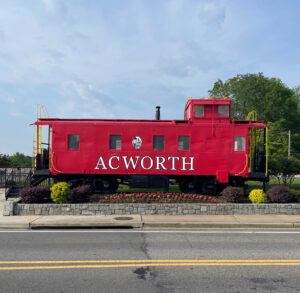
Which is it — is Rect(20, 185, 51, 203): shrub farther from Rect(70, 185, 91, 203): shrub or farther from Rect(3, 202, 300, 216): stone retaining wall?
Rect(70, 185, 91, 203): shrub

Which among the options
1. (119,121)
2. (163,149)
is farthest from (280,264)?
(119,121)

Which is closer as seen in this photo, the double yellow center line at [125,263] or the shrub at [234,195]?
the double yellow center line at [125,263]

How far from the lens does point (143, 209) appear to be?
12727 mm

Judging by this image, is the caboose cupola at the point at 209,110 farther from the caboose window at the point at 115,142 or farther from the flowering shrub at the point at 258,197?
the flowering shrub at the point at 258,197

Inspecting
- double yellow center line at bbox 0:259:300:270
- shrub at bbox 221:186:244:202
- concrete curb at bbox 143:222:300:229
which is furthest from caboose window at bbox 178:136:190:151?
double yellow center line at bbox 0:259:300:270

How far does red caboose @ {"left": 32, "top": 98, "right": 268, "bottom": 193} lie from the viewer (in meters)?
15.4

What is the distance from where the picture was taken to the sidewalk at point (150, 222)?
1076 cm

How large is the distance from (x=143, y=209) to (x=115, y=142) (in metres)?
4.61

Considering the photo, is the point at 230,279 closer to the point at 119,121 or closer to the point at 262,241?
the point at 262,241

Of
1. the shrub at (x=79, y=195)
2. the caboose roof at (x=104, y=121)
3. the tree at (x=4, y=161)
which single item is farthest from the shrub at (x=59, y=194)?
the tree at (x=4, y=161)

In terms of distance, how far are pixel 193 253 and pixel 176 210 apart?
17.2ft

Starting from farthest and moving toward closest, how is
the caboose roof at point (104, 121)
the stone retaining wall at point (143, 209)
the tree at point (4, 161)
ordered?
the tree at point (4, 161) < the caboose roof at point (104, 121) < the stone retaining wall at point (143, 209)

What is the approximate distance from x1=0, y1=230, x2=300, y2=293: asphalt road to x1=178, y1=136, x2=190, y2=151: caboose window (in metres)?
6.42

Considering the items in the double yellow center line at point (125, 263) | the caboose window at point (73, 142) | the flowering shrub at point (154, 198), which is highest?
the caboose window at point (73, 142)
